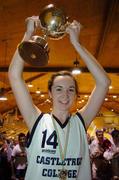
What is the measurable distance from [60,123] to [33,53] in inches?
17.2

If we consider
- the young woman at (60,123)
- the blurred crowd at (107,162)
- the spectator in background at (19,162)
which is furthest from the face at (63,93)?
the spectator in background at (19,162)

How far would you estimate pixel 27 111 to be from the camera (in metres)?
2.05

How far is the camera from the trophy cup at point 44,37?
210cm

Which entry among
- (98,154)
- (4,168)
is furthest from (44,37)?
(4,168)

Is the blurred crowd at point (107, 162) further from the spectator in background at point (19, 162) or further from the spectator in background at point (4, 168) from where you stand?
the spectator in background at point (4, 168)

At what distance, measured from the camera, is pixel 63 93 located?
6.80ft

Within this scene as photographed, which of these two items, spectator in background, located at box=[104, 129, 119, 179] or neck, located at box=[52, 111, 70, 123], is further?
spectator in background, located at box=[104, 129, 119, 179]

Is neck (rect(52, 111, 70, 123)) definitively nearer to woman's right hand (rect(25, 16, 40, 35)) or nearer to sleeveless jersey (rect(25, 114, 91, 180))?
sleeveless jersey (rect(25, 114, 91, 180))

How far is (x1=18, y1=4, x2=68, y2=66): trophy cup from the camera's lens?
210cm

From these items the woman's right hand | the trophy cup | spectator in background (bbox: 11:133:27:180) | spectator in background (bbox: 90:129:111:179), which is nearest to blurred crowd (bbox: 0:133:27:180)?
spectator in background (bbox: 11:133:27:180)

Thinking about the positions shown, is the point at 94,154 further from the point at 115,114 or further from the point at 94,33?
the point at 115,114

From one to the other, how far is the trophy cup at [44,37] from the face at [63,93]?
17cm

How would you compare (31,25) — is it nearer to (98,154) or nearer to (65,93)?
(65,93)

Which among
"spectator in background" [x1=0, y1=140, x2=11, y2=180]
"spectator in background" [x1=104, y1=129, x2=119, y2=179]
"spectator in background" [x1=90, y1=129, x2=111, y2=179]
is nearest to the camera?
"spectator in background" [x1=104, y1=129, x2=119, y2=179]
